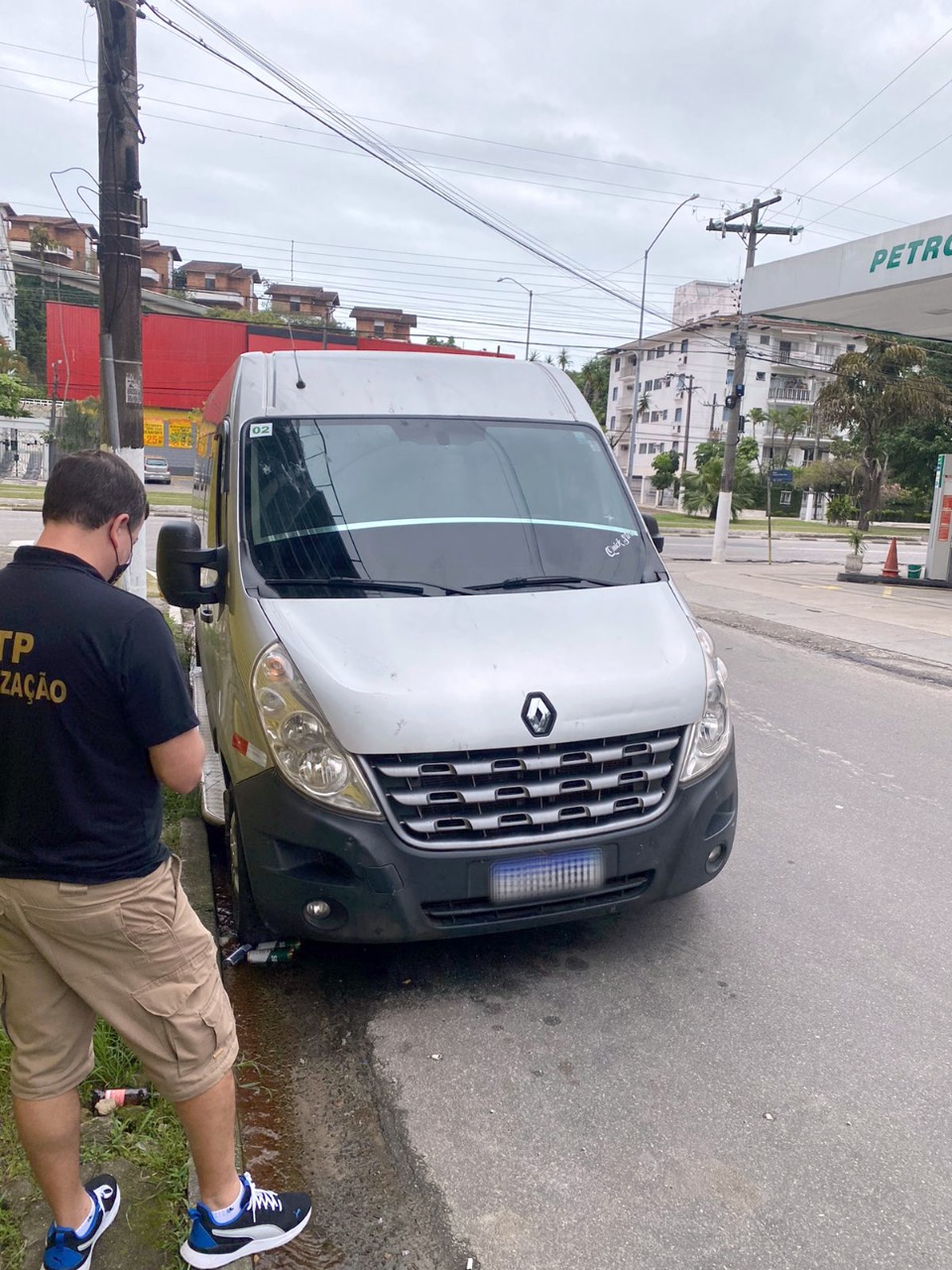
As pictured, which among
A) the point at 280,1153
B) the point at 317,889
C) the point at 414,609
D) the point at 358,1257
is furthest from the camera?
the point at 414,609

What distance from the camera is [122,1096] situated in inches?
109

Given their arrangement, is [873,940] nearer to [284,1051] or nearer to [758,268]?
[284,1051]

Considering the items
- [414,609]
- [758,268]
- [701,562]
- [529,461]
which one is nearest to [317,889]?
[414,609]

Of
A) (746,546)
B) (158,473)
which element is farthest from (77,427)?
(746,546)

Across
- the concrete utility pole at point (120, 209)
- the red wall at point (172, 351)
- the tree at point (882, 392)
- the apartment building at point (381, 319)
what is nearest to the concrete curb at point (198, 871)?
the concrete utility pole at point (120, 209)

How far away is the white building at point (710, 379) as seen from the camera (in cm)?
6912

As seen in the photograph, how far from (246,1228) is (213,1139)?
0.82 feet

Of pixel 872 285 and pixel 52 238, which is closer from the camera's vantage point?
pixel 872 285

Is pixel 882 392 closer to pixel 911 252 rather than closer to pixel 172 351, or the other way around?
pixel 172 351

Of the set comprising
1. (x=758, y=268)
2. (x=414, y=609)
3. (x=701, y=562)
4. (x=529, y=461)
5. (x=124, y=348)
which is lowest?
(x=701, y=562)

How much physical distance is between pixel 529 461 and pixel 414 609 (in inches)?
48.3

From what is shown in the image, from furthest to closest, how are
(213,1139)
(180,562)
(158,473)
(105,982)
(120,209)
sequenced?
(158,473), (120,209), (180,562), (213,1139), (105,982)

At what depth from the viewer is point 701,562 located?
23672 mm

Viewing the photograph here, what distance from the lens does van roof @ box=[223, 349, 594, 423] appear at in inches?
171
